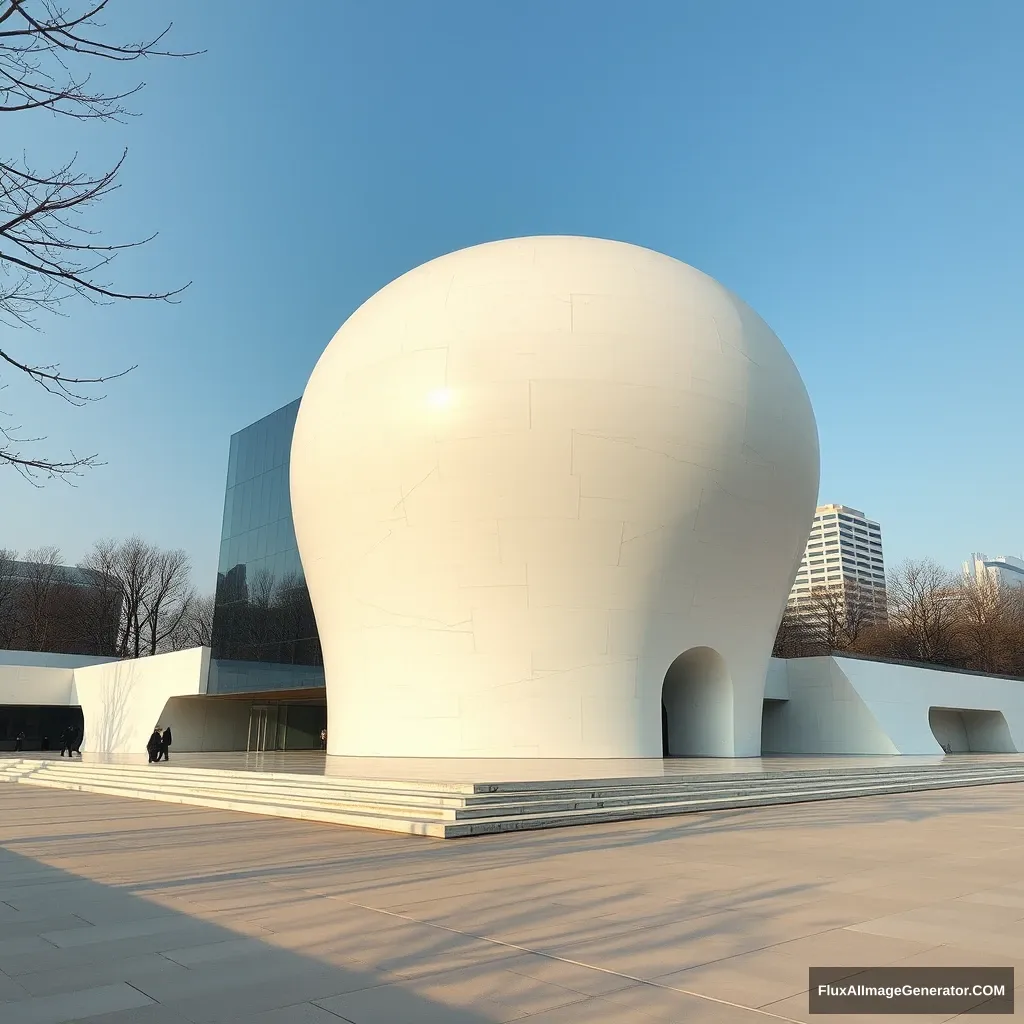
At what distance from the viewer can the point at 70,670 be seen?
117ft

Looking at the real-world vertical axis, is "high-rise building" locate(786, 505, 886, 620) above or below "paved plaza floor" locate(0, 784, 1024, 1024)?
above

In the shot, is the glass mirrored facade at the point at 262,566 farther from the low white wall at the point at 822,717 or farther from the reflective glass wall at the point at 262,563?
the low white wall at the point at 822,717

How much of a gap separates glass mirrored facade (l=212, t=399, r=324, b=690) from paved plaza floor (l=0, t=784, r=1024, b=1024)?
17.9m

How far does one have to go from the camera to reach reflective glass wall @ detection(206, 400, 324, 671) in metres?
26.7

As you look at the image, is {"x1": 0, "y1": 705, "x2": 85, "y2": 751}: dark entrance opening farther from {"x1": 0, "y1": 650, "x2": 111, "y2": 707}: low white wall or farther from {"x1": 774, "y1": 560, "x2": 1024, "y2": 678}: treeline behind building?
{"x1": 774, "y1": 560, "x2": 1024, "y2": 678}: treeline behind building

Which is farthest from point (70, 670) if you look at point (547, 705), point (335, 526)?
point (547, 705)

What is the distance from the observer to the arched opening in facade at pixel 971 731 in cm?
3061

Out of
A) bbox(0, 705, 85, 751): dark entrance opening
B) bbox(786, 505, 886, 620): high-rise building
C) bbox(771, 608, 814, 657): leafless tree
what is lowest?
bbox(0, 705, 85, 751): dark entrance opening

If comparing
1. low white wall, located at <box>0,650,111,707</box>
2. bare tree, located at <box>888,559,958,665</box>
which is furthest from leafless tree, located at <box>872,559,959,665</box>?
low white wall, located at <box>0,650,111,707</box>

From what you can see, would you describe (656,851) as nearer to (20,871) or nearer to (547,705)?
(20,871)

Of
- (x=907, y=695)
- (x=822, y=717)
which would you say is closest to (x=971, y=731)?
(x=907, y=695)

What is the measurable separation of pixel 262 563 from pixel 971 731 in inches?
1033

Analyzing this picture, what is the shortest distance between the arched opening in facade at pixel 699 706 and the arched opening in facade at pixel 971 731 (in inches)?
603

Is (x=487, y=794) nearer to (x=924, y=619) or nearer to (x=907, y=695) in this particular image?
(x=907, y=695)
